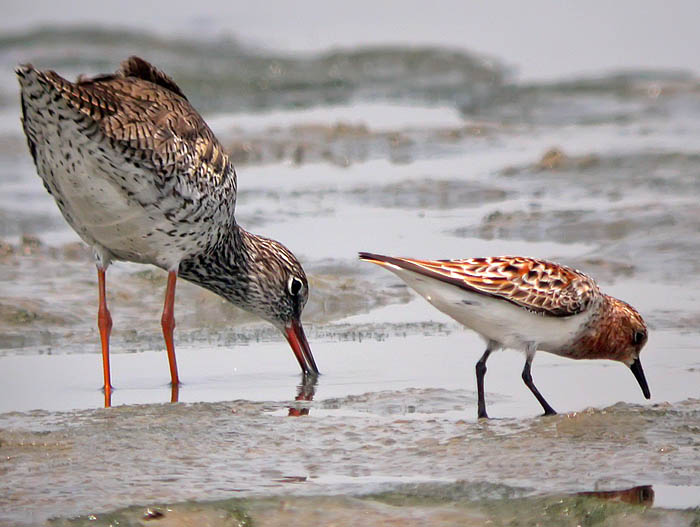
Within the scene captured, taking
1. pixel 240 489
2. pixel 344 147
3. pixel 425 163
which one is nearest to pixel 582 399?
pixel 240 489

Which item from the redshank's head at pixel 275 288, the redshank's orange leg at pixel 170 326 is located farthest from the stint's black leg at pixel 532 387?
the redshank's orange leg at pixel 170 326

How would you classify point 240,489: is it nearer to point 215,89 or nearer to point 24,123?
point 24,123

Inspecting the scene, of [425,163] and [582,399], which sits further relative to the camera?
[425,163]

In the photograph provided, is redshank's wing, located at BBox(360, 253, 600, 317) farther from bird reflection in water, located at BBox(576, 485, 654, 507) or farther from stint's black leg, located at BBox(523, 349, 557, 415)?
bird reflection in water, located at BBox(576, 485, 654, 507)

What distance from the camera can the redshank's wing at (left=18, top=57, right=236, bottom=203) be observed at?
7273mm

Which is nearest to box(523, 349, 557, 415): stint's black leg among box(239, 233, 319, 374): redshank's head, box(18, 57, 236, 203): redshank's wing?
box(239, 233, 319, 374): redshank's head

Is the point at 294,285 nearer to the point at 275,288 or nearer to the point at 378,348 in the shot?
the point at 275,288

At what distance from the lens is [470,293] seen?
23.5 feet

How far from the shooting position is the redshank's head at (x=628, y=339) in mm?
7562

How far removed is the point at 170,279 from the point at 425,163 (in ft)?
21.7

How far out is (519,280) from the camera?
727 cm

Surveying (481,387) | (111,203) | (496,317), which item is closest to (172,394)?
(111,203)

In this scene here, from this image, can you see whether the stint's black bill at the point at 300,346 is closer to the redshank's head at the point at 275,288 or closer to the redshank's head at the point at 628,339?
the redshank's head at the point at 275,288

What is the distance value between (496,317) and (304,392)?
1.21 meters
